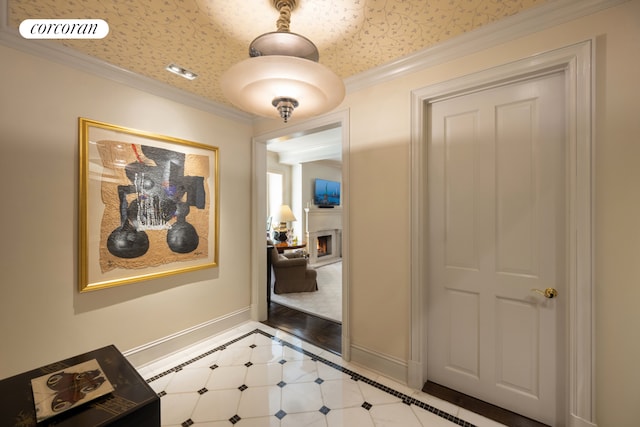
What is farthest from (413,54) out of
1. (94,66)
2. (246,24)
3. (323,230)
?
(323,230)

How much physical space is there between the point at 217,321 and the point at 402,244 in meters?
2.25

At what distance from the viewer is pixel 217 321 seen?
115 inches

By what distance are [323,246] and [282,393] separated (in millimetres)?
5539

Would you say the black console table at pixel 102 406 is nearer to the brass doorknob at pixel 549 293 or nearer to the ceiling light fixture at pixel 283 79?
the ceiling light fixture at pixel 283 79

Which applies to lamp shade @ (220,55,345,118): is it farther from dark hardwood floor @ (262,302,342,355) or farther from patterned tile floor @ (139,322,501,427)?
dark hardwood floor @ (262,302,342,355)

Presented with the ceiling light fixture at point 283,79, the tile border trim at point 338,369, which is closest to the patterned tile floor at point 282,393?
the tile border trim at point 338,369

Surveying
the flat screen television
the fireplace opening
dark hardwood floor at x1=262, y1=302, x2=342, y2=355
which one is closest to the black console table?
dark hardwood floor at x1=262, y1=302, x2=342, y2=355

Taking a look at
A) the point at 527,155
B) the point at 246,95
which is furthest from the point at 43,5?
the point at 527,155

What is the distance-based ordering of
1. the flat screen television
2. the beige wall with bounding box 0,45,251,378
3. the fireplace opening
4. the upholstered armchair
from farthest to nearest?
1. the fireplace opening
2. the flat screen television
3. the upholstered armchair
4. the beige wall with bounding box 0,45,251,378

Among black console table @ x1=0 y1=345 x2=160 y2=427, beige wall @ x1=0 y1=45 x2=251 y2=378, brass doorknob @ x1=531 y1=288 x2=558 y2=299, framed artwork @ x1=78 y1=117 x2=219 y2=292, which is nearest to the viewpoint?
black console table @ x1=0 y1=345 x2=160 y2=427

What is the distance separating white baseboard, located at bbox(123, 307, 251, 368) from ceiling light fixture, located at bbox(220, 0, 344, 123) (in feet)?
7.78

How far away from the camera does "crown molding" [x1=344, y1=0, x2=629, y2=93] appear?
1.48 metres

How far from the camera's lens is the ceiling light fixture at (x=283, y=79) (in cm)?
100

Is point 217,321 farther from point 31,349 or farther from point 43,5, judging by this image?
point 43,5
